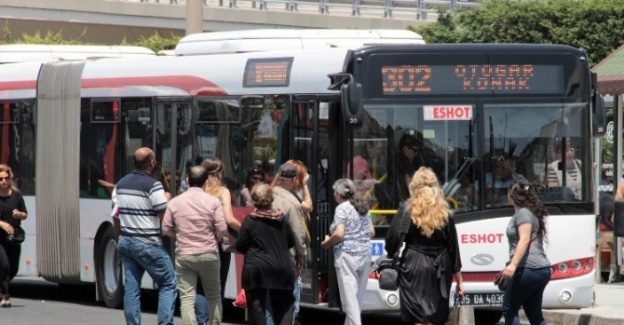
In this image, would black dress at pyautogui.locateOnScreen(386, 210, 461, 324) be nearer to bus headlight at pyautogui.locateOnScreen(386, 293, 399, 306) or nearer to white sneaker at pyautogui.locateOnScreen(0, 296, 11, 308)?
bus headlight at pyautogui.locateOnScreen(386, 293, 399, 306)

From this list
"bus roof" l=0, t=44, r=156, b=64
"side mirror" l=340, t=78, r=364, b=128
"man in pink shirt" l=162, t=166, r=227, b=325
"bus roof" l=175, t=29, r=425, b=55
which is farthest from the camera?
"bus roof" l=0, t=44, r=156, b=64

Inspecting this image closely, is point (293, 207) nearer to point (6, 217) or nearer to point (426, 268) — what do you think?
point (426, 268)

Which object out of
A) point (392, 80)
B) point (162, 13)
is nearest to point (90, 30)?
point (162, 13)

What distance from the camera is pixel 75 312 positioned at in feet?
56.4

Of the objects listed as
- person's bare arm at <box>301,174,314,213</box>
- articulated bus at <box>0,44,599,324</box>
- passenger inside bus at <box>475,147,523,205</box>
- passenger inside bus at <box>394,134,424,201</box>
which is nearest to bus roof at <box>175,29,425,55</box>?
articulated bus at <box>0,44,599,324</box>

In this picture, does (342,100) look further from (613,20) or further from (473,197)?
(613,20)

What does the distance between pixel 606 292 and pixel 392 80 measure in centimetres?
600

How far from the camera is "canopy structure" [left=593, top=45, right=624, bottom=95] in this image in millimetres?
19219

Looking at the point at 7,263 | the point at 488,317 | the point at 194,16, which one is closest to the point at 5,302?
the point at 7,263

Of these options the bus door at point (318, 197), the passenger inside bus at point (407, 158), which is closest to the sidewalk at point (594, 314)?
the passenger inside bus at point (407, 158)

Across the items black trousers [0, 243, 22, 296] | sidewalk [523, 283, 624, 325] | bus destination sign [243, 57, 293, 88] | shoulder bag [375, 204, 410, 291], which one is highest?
bus destination sign [243, 57, 293, 88]

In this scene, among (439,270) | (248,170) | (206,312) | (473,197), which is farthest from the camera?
(248,170)

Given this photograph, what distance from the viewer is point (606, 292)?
19.2 meters

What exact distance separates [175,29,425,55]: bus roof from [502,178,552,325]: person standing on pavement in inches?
196
